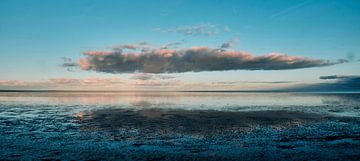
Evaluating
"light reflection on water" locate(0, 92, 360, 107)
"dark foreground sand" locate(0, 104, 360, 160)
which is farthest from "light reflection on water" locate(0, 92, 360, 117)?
"dark foreground sand" locate(0, 104, 360, 160)

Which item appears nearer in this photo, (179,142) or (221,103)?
(179,142)

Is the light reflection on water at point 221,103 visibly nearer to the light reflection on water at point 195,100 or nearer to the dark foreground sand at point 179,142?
the light reflection on water at point 195,100

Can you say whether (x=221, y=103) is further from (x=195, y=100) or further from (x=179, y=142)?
(x=179, y=142)

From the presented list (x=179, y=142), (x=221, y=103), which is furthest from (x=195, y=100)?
(x=179, y=142)

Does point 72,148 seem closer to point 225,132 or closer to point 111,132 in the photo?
point 111,132

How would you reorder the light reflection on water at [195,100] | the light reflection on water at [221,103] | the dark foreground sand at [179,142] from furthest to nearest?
1. the light reflection on water at [195,100]
2. the light reflection on water at [221,103]
3. the dark foreground sand at [179,142]

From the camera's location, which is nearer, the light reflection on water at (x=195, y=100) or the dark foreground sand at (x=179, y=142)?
the dark foreground sand at (x=179, y=142)

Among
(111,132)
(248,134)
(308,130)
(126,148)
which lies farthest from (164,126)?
(308,130)

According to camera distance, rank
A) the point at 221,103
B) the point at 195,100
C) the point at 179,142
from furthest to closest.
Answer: the point at 195,100, the point at 221,103, the point at 179,142

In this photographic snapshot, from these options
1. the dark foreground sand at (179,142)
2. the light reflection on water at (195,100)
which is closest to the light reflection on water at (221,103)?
the light reflection on water at (195,100)

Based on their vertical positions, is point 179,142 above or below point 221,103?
above

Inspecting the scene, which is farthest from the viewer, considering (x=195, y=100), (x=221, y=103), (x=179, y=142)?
(x=195, y=100)

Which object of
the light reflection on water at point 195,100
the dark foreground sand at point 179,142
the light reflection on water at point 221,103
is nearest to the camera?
the dark foreground sand at point 179,142

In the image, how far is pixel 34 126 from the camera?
2653 cm
